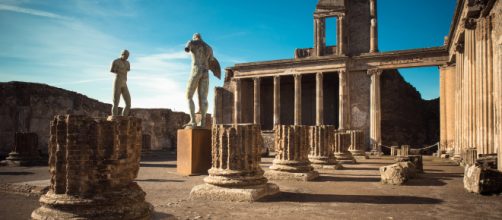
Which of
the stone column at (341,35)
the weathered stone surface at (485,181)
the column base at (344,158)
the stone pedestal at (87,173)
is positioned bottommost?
the column base at (344,158)

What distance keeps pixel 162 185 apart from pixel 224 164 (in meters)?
1.81

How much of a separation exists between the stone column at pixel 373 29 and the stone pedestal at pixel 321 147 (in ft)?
51.5

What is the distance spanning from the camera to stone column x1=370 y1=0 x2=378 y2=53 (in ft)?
84.4

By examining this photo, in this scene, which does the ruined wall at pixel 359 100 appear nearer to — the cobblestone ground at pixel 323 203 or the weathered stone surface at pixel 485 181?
the cobblestone ground at pixel 323 203

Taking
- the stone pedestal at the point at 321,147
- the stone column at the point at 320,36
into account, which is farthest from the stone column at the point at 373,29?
the stone pedestal at the point at 321,147

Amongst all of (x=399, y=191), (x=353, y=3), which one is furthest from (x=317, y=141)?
(x=353, y=3)

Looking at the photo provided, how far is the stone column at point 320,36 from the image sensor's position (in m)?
27.2

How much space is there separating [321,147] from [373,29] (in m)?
17.6

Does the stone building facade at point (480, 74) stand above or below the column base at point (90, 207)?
above

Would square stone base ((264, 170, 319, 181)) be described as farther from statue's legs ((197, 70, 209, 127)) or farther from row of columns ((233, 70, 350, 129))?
row of columns ((233, 70, 350, 129))

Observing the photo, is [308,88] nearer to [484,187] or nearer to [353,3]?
[353,3]

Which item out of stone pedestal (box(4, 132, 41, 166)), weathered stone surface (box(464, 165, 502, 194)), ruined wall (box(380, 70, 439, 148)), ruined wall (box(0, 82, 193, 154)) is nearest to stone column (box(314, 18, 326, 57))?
ruined wall (box(380, 70, 439, 148))

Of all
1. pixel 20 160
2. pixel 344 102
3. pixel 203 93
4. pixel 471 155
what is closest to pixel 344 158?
pixel 471 155

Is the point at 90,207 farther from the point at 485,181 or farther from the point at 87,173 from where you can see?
the point at 485,181
